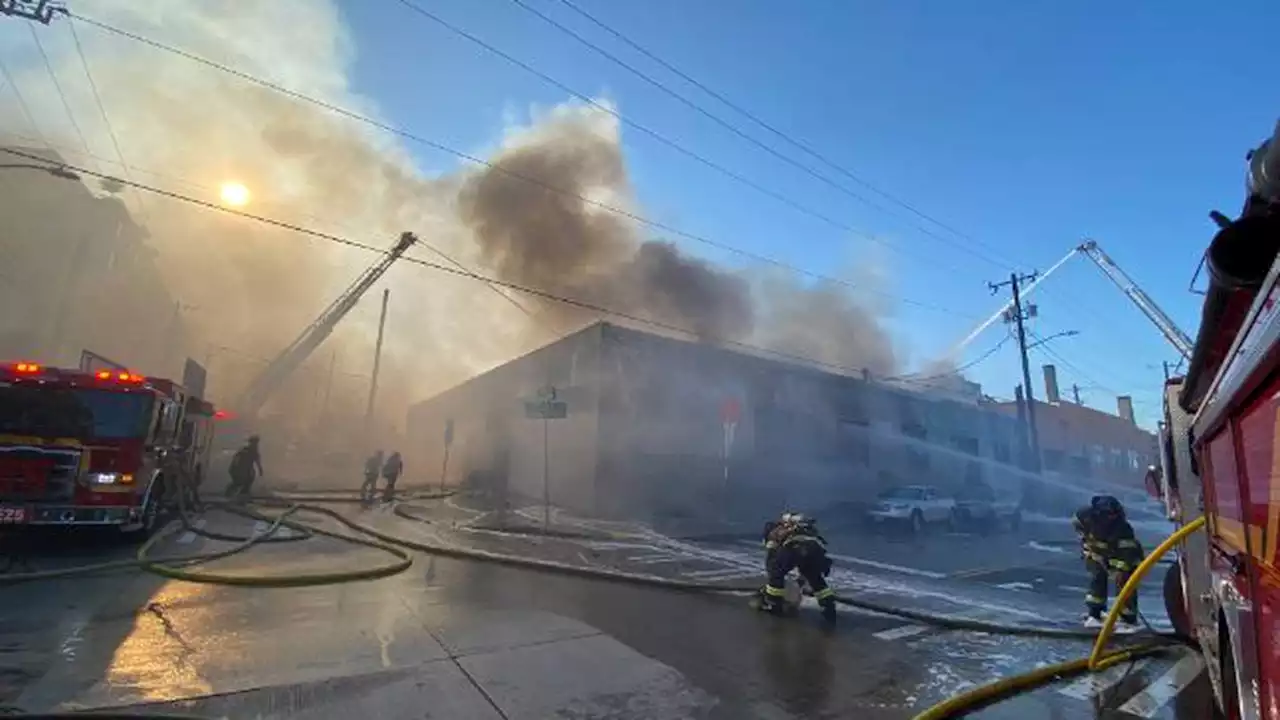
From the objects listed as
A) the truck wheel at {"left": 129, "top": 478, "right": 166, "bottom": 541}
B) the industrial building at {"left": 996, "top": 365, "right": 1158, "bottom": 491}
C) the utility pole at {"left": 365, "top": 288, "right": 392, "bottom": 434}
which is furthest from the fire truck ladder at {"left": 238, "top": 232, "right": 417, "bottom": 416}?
the industrial building at {"left": 996, "top": 365, "right": 1158, "bottom": 491}

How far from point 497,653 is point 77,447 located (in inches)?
267

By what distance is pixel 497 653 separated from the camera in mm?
4594

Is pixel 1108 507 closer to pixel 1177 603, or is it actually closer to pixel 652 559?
pixel 1177 603

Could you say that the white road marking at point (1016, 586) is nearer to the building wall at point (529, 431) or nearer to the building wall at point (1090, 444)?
the building wall at point (529, 431)

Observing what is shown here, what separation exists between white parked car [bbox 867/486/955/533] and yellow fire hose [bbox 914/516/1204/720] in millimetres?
11746

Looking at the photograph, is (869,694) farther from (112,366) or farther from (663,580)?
(112,366)

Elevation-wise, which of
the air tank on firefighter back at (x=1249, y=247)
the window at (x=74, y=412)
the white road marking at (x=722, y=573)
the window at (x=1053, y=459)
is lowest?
the white road marking at (x=722, y=573)

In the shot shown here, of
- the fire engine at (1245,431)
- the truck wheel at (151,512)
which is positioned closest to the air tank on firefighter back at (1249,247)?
the fire engine at (1245,431)

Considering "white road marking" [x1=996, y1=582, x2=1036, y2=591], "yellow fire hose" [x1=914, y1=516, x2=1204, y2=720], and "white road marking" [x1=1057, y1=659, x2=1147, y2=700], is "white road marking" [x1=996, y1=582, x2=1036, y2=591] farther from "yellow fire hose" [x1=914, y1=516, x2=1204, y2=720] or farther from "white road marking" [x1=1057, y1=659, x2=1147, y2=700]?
"white road marking" [x1=1057, y1=659, x2=1147, y2=700]

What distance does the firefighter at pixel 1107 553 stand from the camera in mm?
6461

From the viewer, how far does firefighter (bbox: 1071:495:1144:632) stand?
646 cm

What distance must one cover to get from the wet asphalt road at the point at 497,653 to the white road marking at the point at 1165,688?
22mm

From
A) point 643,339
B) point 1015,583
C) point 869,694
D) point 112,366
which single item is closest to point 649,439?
point 643,339

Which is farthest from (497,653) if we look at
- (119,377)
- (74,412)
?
(119,377)
